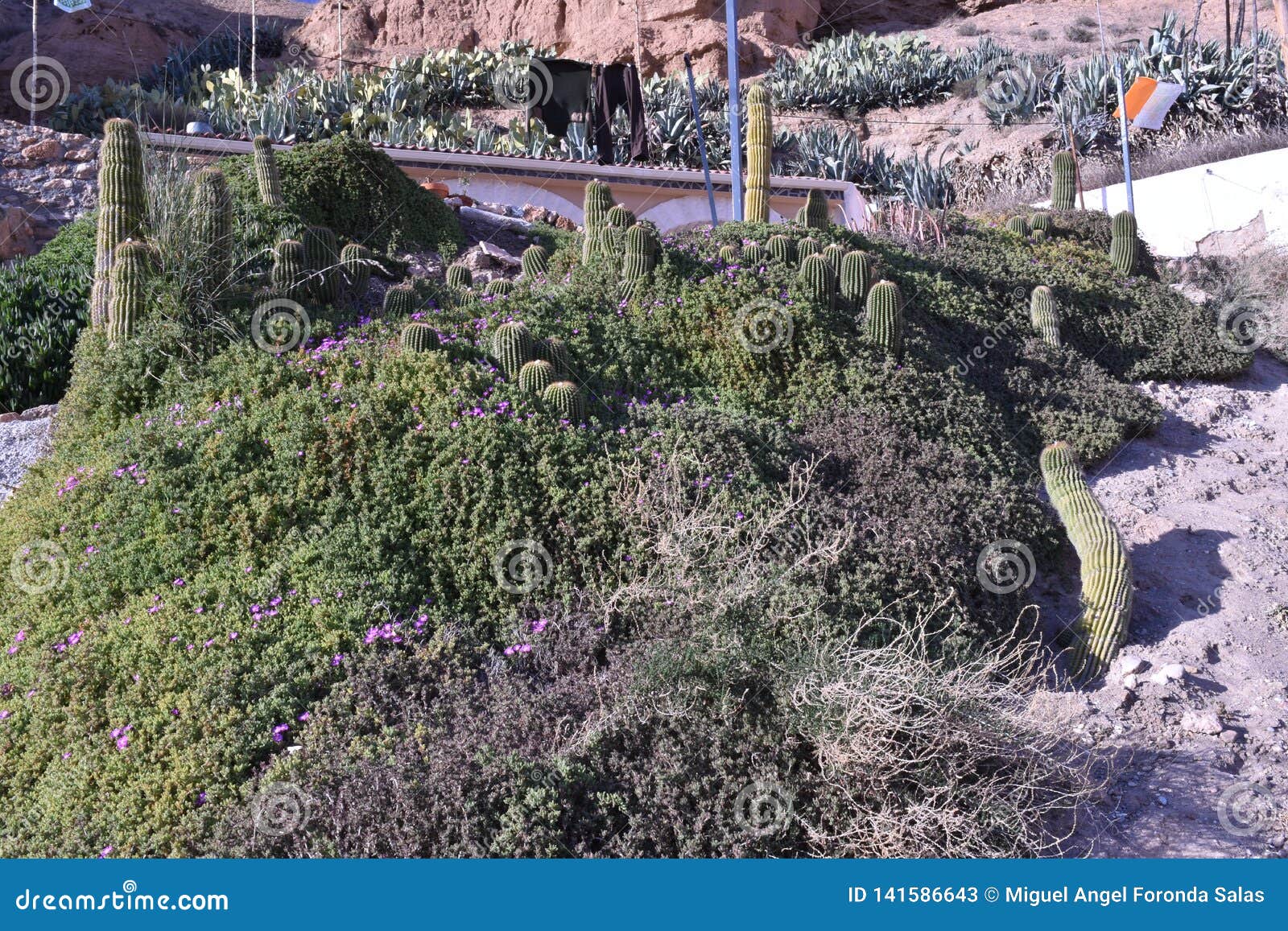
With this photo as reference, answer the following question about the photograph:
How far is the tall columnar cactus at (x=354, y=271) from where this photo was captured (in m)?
8.49

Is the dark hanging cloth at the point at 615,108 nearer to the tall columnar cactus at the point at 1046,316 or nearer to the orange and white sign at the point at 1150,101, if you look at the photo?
the orange and white sign at the point at 1150,101

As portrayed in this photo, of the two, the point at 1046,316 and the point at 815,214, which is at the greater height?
the point at 815,214

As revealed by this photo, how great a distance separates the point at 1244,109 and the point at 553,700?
1741cm

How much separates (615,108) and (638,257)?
400 inches

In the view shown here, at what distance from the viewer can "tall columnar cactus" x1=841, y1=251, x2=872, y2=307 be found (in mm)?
8594

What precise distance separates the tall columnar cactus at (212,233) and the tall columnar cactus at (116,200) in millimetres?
466

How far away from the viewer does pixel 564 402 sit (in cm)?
647

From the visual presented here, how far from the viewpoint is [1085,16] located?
2853cm

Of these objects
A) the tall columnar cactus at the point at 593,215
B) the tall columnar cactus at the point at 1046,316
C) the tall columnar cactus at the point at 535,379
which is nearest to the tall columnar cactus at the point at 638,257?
the tall columnar cactus at the point at 593,215

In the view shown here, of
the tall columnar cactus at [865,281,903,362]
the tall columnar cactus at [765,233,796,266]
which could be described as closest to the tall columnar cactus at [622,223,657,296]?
the tall columnar cactus at [765,233,796,266]

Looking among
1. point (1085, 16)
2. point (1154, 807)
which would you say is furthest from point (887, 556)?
point (1085, 16)

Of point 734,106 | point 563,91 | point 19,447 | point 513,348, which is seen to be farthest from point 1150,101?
point 19,447

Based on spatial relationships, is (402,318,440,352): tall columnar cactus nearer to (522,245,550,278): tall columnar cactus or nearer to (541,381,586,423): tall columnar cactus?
(541,381,586,423): tall columnar cactus

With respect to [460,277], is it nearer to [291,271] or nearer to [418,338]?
[291,271]
